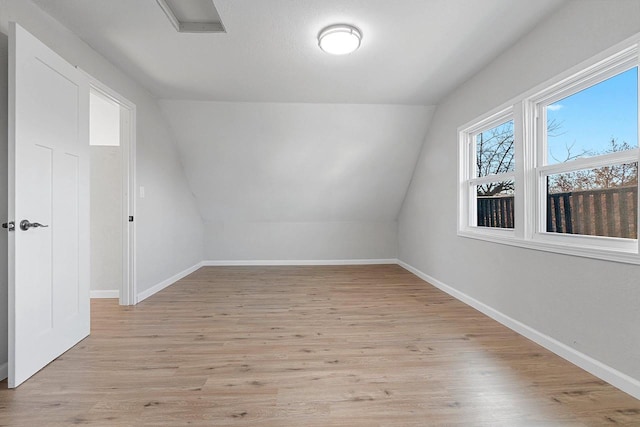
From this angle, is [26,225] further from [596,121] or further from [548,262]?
[596,121]

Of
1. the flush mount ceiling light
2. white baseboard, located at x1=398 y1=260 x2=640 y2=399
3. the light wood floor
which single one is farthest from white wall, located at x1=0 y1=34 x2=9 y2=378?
white baseboard, located at x1=398 y1=260 x2=640 y2=399

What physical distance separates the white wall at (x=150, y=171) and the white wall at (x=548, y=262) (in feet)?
12.0

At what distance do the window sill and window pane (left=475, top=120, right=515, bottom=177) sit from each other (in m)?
0.65

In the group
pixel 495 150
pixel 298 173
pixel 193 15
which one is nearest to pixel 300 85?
pixel 193 15

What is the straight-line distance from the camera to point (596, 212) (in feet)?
6.33

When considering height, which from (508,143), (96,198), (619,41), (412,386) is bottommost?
(412,386)

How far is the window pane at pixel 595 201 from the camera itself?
1.73m

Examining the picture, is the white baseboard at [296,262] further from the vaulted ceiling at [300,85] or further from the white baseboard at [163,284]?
the vaulted ceiling at [300,85]

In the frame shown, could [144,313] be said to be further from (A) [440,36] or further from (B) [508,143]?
(B) [508,143]

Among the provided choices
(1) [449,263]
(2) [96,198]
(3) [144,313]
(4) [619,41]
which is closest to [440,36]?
(4) [619,41]

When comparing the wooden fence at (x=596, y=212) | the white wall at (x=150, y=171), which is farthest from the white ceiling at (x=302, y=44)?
the wooden fence at (x=596, y=212)

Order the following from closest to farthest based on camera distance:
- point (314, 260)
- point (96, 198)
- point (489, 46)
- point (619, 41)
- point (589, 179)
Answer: point (619, 41) → point (589, 179) → point (489, 46) → point (96, 198) → point (314, 260)

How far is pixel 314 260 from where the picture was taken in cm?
564

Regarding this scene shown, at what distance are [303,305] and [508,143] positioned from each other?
265 cm
